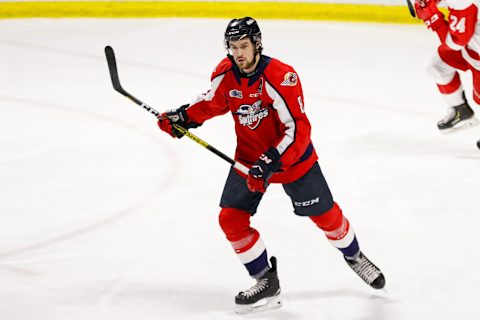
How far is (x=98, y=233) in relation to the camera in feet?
12.1

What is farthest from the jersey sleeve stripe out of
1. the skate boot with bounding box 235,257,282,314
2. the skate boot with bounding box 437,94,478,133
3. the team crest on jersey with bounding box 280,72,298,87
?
the skate boot with bounding box 437,94,478,133

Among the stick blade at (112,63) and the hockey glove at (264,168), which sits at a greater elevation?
the stick blade at (112,63)

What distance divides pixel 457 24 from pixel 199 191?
1.51 m

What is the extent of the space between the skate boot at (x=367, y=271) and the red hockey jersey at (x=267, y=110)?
1.29 feet

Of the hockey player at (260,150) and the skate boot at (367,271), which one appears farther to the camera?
the skate boot at (367,271)

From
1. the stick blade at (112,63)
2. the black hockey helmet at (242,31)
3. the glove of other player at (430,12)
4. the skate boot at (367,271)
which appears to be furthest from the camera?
the glove of other player at (430,12)

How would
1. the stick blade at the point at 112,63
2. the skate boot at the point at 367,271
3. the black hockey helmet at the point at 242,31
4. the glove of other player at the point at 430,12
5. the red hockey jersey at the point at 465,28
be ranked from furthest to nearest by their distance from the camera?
the glove of other player at the point at 430,12 → the red hockey jersey at the point at 465,28 → the stick blade at the point at 112,63 → the skate boot at the point at 367,271 → the black hockey helmet at the point at 242,31

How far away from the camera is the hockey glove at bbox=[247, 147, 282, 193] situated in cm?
279

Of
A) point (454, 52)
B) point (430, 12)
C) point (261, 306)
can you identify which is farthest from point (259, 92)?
point (454, 52)

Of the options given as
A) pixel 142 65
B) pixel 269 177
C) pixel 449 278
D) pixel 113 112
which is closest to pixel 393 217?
pixel 449 278

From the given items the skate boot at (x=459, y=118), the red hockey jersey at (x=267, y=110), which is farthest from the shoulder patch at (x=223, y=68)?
the skate boot at (x=459, y=118)

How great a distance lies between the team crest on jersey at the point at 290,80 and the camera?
9.17ft

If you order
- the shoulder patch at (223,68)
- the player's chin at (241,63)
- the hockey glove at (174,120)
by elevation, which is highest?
the player's chin at (241,63)

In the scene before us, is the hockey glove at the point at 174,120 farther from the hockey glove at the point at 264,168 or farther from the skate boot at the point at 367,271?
the skate boot at the point at 367,271
